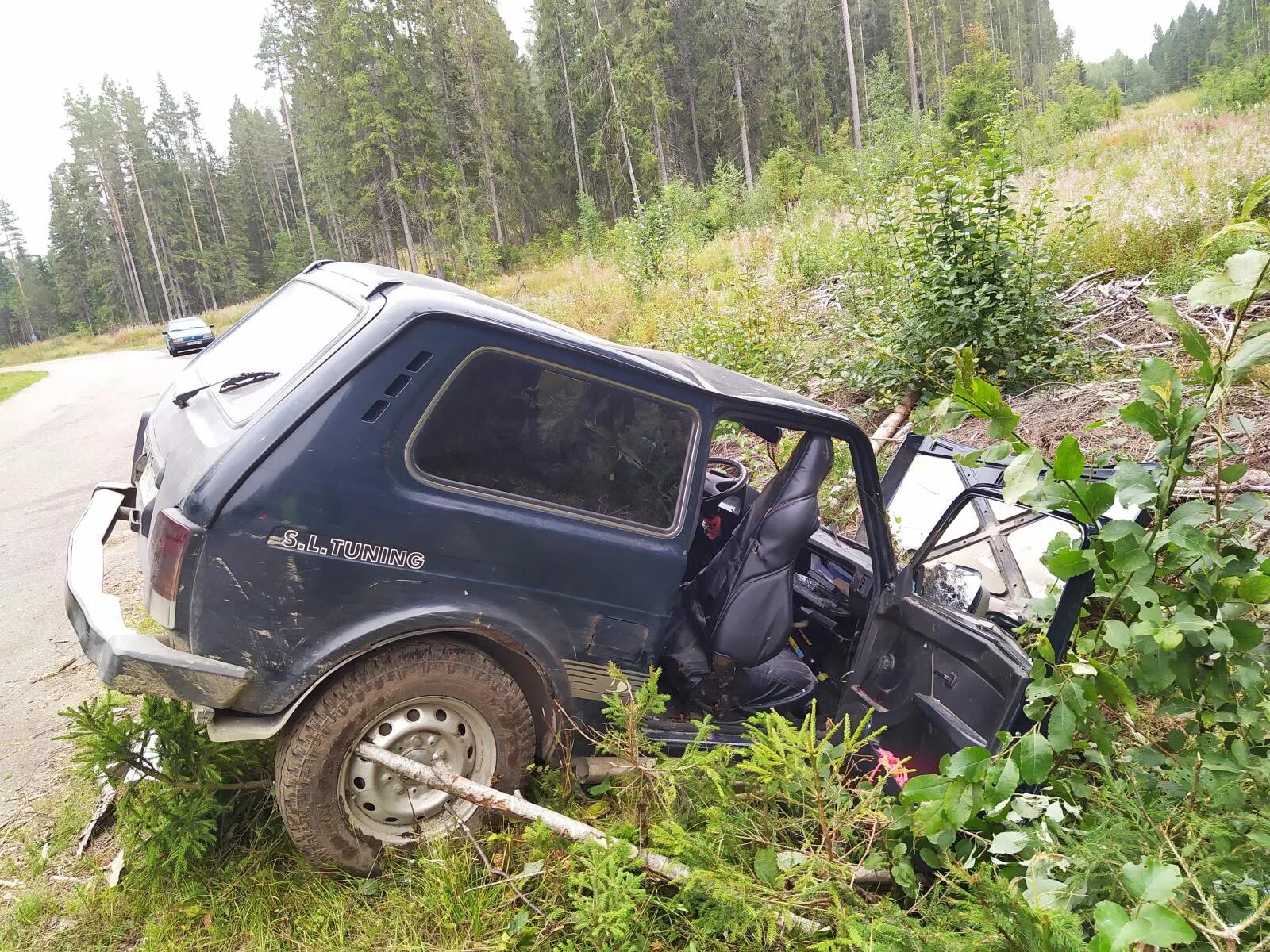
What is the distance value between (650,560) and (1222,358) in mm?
1875

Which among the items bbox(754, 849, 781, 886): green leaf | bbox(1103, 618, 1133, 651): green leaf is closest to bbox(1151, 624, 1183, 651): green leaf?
bbox(1103, 618, 1133, 651): green leaf

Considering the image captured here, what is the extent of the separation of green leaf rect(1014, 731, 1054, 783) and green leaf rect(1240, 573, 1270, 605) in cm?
60

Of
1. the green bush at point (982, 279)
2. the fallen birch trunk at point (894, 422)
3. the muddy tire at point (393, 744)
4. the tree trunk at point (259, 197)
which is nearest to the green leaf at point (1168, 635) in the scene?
the muddy tire at point (393, 744)

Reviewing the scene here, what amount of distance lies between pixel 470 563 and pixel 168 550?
940mm

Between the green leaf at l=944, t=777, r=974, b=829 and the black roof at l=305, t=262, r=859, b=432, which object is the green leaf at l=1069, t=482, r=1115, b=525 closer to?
the green leaf at l=944, t=777, r=974, b=829

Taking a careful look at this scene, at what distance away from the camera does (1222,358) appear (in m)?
1.68

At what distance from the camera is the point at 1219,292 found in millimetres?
1534

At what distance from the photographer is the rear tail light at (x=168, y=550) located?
216 centimetres

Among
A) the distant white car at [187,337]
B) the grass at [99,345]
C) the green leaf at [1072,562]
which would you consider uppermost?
the grass at [99,345]

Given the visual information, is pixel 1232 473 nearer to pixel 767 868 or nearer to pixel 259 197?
pixel 767 868

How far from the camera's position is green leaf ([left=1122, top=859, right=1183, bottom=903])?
124 cm

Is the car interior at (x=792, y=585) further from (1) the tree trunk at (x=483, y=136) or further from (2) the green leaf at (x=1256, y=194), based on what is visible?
(1) the tree trunk at (x=483, y=136)

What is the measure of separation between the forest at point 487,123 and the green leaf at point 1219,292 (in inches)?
260

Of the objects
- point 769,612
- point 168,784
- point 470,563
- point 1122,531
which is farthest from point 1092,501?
point 168,784
